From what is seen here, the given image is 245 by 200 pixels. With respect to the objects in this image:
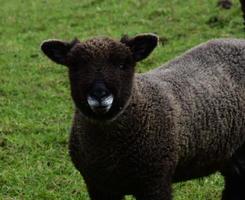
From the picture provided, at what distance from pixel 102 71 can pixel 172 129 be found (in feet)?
2.80

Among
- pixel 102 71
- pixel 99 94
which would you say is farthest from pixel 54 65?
pixel 99 94

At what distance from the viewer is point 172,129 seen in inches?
196

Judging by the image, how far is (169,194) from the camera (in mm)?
4973

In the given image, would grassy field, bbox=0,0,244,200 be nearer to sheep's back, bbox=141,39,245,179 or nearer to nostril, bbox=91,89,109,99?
sheep's back, bbox=141,39,245,179

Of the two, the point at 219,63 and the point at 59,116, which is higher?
the point at 219,63

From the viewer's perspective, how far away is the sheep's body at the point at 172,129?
15.8ft

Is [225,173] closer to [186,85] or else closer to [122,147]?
[186,85]

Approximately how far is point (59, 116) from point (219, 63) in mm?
3731

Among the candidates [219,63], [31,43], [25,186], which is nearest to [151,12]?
[31,43]

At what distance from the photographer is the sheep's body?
4.82m

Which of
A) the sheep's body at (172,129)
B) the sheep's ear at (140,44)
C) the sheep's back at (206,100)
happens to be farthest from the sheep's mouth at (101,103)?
the sheep's back at (206,100)

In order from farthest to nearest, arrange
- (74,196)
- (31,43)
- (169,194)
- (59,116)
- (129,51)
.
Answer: (31,43), (59,116), (74,196), (169,194), (129,51)

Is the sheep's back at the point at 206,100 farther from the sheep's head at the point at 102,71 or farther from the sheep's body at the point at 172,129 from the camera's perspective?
the sheep's head at the point at 102,71

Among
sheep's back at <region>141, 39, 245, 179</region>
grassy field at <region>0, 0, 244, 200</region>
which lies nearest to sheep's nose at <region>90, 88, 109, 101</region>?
sheep's back at <region>141, 39, 245, 179</region>
